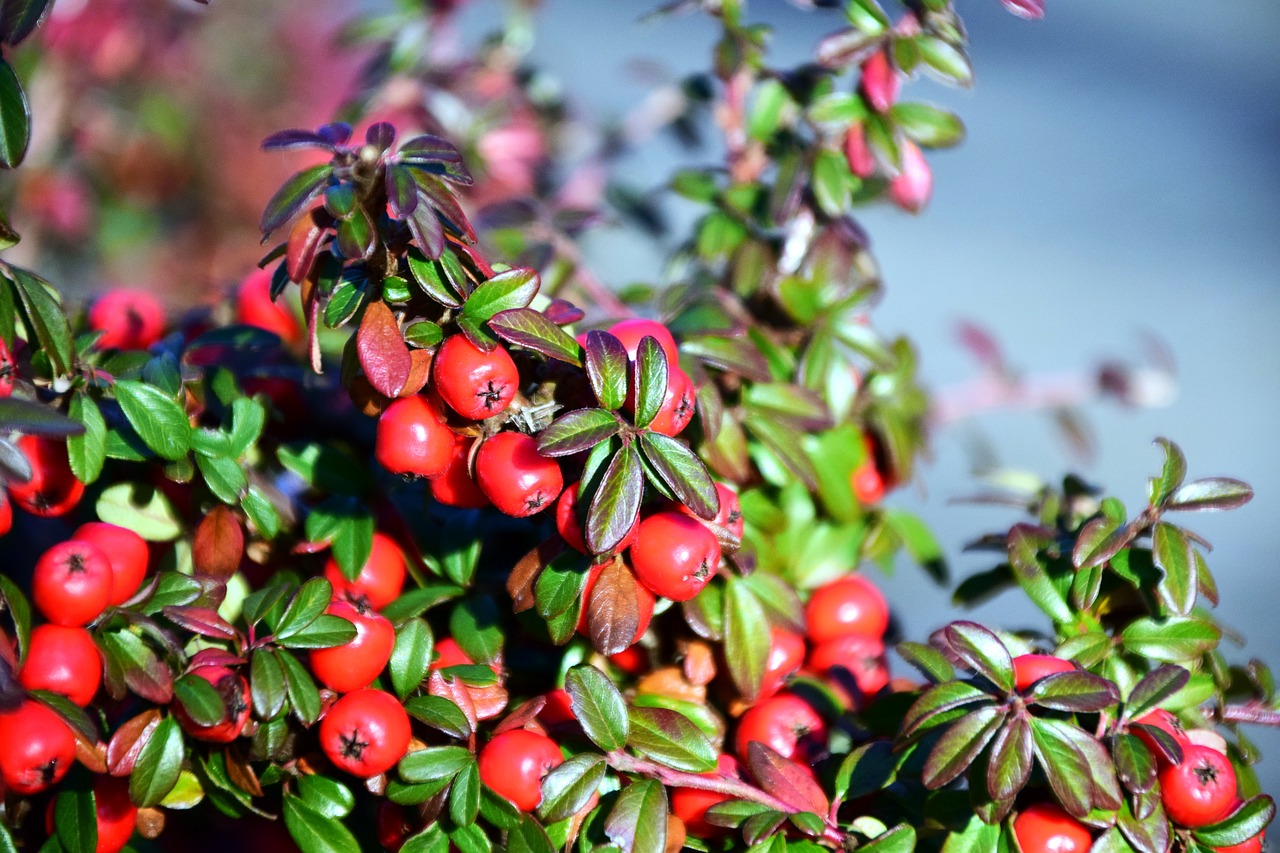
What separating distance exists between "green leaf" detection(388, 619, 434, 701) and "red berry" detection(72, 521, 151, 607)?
0.17 meters

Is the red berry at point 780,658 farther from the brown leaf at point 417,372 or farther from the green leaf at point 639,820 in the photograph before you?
the brown leaf at point 417,372

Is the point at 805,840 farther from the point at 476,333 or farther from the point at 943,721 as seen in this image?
the point at 476,333

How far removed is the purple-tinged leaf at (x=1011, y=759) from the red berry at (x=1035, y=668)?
39mm

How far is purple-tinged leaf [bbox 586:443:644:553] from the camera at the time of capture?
60 cm

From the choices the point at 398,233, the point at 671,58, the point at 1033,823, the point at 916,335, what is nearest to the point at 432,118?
the point at 398,233

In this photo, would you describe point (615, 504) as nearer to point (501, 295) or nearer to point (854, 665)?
point (501, 295)

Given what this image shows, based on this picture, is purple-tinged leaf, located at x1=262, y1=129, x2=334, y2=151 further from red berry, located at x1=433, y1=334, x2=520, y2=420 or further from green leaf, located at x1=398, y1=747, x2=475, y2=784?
green leaf, located at x1=398, y1=747, x2=475, y2=784

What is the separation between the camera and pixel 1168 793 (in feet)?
2.23

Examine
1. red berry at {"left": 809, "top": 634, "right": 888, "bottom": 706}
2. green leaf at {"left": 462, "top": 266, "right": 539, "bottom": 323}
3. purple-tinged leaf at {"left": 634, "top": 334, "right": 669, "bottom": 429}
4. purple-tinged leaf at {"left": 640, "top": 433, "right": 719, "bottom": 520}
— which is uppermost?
green leaf at {"left": 462, "top": 266, "right": 539, "bottom": 323}

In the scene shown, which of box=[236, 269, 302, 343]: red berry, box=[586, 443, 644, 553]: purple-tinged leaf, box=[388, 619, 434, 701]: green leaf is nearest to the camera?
box=[586, 443, 644, 553]: purple-tinged leaf

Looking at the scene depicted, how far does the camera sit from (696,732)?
69 centimetres

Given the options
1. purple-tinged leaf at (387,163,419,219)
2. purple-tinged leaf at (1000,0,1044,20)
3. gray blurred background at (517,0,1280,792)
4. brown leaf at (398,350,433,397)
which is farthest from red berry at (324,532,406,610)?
gray blurred background at (517,0,1280,792)

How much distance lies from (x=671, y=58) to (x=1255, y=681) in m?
3.35

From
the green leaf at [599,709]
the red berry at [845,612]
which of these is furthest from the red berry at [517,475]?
the red berry at [845,612]
